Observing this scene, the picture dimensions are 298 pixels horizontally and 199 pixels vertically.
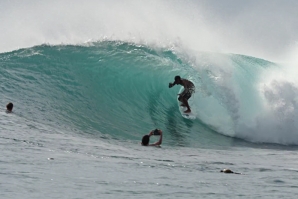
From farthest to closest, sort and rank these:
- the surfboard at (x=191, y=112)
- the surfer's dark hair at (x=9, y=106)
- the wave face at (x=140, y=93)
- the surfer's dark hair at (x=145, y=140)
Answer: the surfboard at (x=191, y=112) → the wave face at (x=140, y=93) → the surfer's dark hair at (x=9, y=106) → the surfer's dark hair at (x=145, y=140)

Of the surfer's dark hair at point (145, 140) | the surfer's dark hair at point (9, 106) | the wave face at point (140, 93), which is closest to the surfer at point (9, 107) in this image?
the surfer's dark hair at point (9, 106)

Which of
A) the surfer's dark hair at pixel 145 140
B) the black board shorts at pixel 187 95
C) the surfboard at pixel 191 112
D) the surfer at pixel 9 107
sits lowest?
the surfer's dark hair at pixel 145 140

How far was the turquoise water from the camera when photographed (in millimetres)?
7074

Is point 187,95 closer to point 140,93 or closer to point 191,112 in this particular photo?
point 191,112

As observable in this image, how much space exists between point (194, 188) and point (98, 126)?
629 centimetres

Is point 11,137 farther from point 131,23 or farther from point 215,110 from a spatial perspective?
point 131,23

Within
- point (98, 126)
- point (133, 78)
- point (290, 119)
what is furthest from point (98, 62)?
point (290, 119)

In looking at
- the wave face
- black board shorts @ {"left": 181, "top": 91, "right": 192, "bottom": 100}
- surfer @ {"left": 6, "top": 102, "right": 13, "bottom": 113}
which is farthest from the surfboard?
surfer @ {"left": 6, "top": 102, "right": 13, "bottom": 113}

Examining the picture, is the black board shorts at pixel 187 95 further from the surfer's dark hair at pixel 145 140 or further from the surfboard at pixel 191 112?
the surfer's dark hair at pixel 145 140

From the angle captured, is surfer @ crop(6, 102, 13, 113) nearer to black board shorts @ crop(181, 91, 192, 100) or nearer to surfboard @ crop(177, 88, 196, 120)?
black board shorts @ crop(181, 91, 192, 100)

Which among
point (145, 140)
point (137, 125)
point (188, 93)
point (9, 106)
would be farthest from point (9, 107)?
point (188, 93)

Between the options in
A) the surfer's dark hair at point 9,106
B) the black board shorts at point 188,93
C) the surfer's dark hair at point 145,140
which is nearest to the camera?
the surfer's dark hair at point 145,140

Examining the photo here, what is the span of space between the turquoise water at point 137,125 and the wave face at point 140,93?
0.11 feet

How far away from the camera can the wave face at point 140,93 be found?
13.8 m
